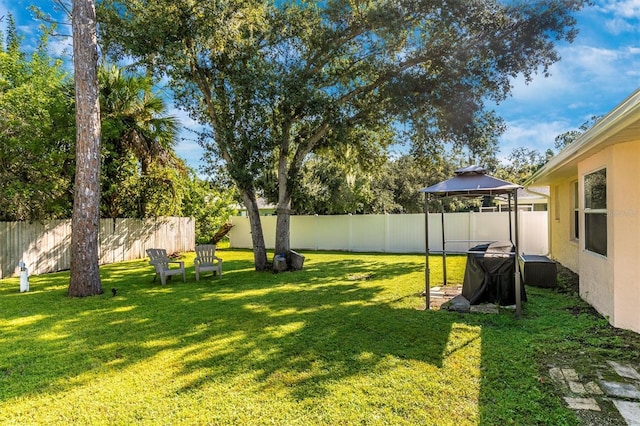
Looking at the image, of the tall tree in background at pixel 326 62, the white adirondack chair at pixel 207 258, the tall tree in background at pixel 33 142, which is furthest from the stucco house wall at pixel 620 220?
the tall tree in background at pixel 33 142

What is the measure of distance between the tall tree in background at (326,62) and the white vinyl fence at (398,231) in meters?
3.86

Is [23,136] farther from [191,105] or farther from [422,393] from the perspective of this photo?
[422,393]

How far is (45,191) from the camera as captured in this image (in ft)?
29.7

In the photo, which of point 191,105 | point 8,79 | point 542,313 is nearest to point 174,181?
point 191,105

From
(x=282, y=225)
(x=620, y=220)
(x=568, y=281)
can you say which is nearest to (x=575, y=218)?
(x=568, y=281)

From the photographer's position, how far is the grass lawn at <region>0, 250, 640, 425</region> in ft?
8.77

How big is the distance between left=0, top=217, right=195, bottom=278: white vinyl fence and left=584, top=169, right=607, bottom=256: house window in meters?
12.4

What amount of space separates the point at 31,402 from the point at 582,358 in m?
4.99

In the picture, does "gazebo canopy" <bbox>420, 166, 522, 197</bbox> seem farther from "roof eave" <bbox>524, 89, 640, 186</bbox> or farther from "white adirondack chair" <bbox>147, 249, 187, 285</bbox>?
"white adirondack chair" <bbox>147, 249, 187, 285</bbox>

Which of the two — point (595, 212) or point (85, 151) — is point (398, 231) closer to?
point (595, 212)

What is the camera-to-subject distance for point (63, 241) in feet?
33.7

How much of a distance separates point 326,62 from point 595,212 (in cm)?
661

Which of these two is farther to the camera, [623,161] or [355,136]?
[355,136]

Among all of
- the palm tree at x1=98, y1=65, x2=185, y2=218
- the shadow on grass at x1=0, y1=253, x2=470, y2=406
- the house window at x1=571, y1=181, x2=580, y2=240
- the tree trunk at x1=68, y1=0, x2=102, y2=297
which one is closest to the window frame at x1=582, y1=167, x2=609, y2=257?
the shadow on grass at x1=0, y1=253, x2=470, y2=406
